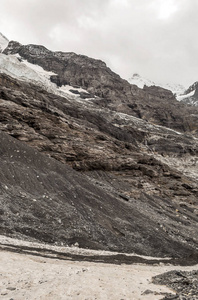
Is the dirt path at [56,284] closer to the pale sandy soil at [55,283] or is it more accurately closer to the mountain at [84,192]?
the pale sandy soil at [55,283]

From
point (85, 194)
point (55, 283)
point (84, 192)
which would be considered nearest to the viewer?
point (55, 283)

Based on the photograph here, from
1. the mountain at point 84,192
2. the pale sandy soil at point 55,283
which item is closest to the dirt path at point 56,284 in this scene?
the pale sandy soil at point 55,283

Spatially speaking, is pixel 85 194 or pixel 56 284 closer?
pixel 56 284

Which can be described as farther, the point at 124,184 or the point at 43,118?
the point at 43,118

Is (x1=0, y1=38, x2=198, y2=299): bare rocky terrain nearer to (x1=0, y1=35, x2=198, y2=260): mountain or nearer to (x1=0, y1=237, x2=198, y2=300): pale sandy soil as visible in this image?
(x1=0, y1=35, x2=198, y2=260): mountain

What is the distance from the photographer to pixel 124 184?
181 ft

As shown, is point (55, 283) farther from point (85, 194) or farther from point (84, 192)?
point (84, 192)

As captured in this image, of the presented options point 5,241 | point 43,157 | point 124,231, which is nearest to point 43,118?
point 43,157

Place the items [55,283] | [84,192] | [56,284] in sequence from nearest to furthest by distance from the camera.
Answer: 1. [56,284]
2. [55,283]
3. [84,192]

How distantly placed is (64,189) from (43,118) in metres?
35.8

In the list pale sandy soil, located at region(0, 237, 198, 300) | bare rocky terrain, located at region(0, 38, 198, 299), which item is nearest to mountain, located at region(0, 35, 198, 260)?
bare rocky terrain, located at region(0, 38, 198, 299)

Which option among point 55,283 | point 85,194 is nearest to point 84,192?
point 85,194

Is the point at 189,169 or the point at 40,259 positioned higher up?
the point at 189,169

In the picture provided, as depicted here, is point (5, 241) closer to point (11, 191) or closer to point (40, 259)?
point (40, 259)
